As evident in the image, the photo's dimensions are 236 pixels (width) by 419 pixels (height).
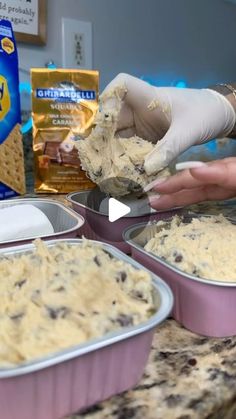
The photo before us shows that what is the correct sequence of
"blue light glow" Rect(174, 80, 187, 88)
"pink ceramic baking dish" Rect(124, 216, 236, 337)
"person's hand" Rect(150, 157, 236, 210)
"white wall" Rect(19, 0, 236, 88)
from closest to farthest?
"pink ceramic baking dish" Rect(124, 216, 236, 337), "person's hand" Rect(150, 157, 236, 210), "white wall" Rect(19, 0, 236, 88), "blue light glow" Rect(174, 80, 187, 88)

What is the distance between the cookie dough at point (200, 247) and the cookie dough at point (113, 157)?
0.50 ft

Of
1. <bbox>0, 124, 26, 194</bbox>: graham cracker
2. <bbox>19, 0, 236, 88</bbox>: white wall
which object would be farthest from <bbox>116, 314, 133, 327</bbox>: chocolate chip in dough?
<bbox>19, 0, 236, 88</bbox>: white wall

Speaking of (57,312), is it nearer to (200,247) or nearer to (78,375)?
(78,375)

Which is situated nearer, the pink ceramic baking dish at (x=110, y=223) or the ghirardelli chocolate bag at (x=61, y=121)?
the pink ceramic baking dish at (x=110, y=223)

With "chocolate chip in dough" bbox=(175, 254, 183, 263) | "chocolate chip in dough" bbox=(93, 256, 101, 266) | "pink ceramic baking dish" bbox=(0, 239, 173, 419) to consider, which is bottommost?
"pink ceramic baking dish" bbox=(0, 239, 173, 419)

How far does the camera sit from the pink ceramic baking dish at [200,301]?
43cm

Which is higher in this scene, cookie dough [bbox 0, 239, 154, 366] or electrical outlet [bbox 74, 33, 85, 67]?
electrical outlet [bbox 74, 33, 85, 67]

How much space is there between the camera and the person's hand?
58 centimetres

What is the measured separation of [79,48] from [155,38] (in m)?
0.34

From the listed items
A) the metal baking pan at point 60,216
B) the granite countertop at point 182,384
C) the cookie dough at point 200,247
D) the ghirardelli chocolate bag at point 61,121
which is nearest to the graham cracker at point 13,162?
the ghirardelli chocolate bag at point 61,121
